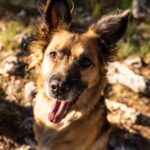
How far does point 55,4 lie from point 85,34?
62 cm

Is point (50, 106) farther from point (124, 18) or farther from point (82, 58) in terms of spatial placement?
point (124, 18)

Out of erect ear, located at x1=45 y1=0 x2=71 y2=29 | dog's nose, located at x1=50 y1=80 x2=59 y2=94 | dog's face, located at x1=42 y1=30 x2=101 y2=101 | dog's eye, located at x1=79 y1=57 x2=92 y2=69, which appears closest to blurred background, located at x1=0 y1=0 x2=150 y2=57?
erect ear, located at x1=45 y1=0 x2=71 y2=29

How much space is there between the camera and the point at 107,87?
7973mm

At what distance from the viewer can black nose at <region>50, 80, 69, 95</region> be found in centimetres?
536

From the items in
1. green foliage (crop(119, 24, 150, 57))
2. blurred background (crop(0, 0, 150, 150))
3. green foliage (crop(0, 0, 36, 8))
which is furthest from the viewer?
green foliage (crop(0, 0, 36, 8))

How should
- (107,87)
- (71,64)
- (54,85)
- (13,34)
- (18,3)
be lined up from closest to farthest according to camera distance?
(54,85) → (71,64) → (107,87) → (13,34) → (18,3)

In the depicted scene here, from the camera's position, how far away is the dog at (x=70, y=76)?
18.3 ft

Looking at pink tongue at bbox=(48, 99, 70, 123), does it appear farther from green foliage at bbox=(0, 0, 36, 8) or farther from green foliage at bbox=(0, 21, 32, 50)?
green foliage at bbox=(0, 0, 36, 8)

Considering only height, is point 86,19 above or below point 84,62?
above

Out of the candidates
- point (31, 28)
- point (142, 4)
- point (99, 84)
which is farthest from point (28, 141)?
point (142, 4)

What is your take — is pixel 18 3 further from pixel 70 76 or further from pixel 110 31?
pixel 70 76

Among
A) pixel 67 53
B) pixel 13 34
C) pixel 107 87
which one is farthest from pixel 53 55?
pixel 13 34

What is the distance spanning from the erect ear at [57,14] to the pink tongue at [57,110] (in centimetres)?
99

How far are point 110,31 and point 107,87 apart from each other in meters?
2.36
